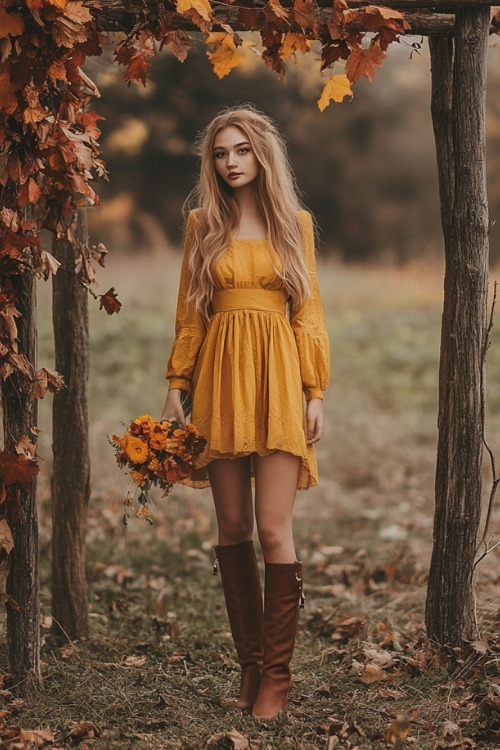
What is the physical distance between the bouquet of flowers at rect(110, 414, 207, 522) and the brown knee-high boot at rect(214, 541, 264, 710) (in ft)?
1.33

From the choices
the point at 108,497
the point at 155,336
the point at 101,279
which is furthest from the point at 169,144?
the point at 108,497

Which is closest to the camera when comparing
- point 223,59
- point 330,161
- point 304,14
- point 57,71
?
point 57,71

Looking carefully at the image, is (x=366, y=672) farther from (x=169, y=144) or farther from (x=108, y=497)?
(x=169, y=144)

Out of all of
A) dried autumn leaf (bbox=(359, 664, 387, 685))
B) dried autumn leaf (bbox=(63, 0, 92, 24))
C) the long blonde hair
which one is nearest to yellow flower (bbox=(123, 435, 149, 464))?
the long blonde hair

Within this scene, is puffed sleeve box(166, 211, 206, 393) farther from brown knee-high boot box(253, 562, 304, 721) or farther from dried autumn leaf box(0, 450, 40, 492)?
brown knee-high boot box(253, 562, 304, 721)

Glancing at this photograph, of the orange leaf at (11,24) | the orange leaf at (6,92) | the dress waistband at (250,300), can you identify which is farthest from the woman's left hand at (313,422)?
the orange leaf at (11,24)

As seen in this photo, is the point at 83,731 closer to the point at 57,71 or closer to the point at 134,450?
the point at 134,450

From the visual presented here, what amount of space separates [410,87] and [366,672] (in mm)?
12894

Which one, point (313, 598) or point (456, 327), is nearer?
point (456, 327)

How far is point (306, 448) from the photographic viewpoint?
3.26 m

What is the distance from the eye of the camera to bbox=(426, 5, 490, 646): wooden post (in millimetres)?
3398

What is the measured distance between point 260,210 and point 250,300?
365 mm

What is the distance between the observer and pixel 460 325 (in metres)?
3.49

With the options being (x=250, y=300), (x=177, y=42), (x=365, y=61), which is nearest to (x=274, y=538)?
(x=250, y=300)
